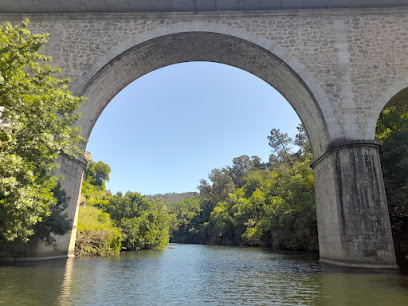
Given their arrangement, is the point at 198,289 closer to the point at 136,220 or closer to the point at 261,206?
the point at 136,220

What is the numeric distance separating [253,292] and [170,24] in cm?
1141

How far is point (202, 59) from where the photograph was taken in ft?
50.7

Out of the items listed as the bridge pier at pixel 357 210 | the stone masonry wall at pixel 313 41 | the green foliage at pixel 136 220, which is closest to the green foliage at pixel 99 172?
the green foliage at pixel 136 220

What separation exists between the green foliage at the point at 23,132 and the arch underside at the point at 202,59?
15.9ft

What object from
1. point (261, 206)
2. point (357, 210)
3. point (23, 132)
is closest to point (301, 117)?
point (357, 210)

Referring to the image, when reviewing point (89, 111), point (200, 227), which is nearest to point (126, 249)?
point (89, 111)

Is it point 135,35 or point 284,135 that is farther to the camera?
point 284,135

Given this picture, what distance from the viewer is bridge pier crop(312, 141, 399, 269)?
10086mm

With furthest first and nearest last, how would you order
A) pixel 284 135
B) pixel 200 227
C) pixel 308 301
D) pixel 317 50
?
pixel 200 227
pixel 284 135
pixel 317 50
pixel 308 301

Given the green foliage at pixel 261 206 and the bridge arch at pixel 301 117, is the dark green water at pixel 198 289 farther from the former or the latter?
the green foliage at pixel 261 206

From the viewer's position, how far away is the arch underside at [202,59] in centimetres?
1296

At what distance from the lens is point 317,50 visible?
41.6ft

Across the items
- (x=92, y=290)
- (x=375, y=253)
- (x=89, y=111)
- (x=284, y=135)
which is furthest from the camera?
(x=284, y=135)

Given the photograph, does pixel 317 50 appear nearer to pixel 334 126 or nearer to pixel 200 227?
pixel 334 126
